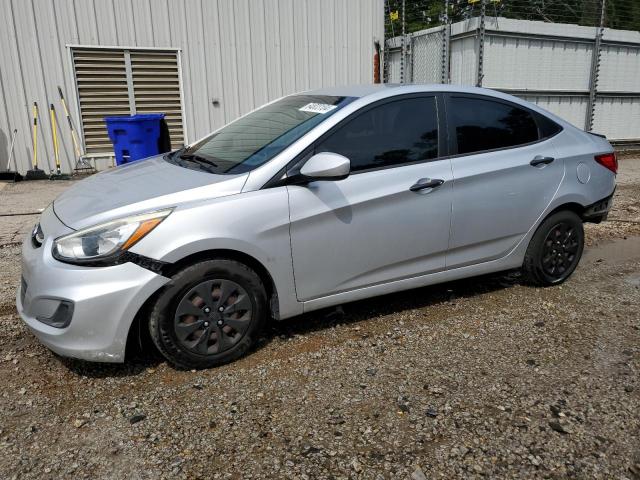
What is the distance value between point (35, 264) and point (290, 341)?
1.58 metres

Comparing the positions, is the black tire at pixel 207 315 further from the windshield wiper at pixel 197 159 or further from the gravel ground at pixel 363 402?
the windshield wiper at pixel 197 159

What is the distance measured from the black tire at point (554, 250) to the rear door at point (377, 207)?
957 mm

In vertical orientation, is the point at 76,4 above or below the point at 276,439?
above

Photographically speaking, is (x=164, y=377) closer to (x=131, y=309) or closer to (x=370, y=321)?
(x=131, y=309)

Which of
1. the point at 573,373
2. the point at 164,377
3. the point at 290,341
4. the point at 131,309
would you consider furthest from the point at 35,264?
the point at 573,373

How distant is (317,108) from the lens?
3758 millimetres

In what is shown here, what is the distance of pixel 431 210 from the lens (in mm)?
3717

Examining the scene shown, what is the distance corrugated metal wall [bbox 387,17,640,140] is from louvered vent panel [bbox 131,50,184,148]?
4.88 m

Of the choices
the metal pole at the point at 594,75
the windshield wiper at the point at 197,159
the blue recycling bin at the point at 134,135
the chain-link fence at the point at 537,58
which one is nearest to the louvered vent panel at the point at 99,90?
the blue recycling bin at the point at 134,135

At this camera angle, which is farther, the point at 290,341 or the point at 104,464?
the point at 290,341

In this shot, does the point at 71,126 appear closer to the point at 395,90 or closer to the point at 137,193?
the point at 137,193

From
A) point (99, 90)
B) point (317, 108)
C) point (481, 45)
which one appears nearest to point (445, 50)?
point (481, 45)

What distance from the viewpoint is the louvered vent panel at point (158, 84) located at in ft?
→ 33.5

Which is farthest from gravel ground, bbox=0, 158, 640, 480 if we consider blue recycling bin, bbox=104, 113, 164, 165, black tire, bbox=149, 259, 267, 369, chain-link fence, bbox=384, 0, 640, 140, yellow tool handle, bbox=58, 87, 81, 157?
chain-link fence, bbox=384, 0, 640, 140
